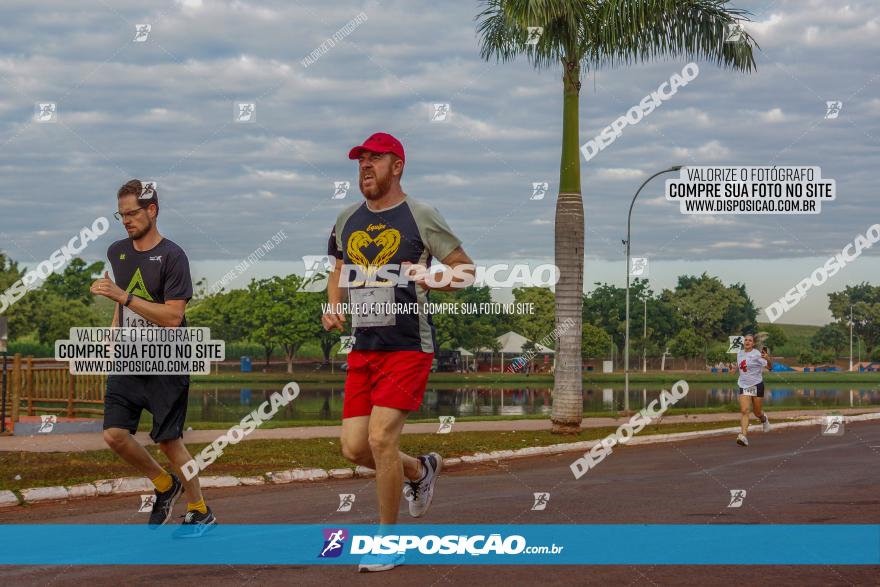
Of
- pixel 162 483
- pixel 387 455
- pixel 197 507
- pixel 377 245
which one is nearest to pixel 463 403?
pixel 197 507

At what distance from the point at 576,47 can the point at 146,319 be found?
12906 millimetres

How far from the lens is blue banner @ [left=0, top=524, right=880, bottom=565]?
6102 mm

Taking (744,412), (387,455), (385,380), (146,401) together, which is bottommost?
(744,412)

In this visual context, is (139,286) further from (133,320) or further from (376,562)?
(376,562)

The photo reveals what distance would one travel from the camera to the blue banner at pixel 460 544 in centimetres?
610

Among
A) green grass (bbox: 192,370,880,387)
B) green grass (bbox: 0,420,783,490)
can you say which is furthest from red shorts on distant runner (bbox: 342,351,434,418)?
green grass (bbox: 192,370,880,387)

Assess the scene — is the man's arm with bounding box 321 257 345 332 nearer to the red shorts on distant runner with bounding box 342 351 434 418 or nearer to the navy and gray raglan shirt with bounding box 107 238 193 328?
the red shorts on distant runner with bounding box 342 351 434 418

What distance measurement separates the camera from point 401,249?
579cm

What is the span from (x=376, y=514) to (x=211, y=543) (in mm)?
1687

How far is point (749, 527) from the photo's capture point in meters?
7.43

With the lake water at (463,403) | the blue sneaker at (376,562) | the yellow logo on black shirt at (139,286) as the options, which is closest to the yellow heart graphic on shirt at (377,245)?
the blue sneaker at (376,562)

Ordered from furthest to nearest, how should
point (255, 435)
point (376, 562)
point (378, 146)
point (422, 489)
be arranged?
point (255, 435)
point (422, 489)
point (378, 146)
point (376, 562)

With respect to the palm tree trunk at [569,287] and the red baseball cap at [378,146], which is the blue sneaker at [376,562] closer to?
the red baseball cap at [378,146]

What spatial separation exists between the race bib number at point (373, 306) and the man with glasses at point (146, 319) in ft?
4.89
